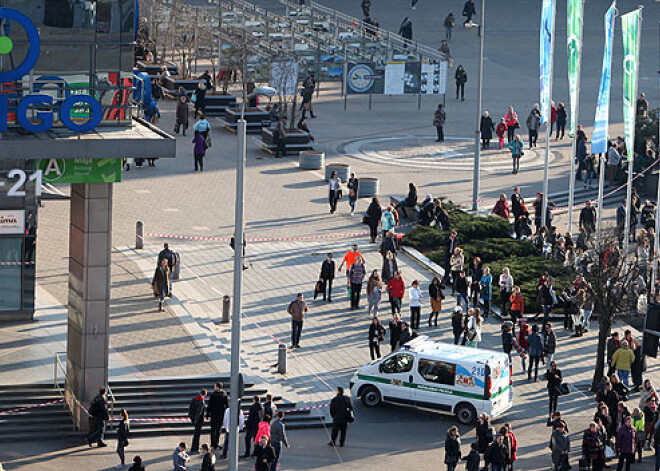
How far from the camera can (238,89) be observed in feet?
212

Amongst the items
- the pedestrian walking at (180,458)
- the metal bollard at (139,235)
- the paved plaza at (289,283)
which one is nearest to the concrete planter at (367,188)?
the paved plaza at (289,283)

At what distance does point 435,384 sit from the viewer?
3155cm

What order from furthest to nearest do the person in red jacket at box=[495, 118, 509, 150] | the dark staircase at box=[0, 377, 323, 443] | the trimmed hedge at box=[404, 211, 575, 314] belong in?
1. the person in red jacket at box=[495, 118, 509, 150]
2. the trimmed hedge at box=[404, 211, 575, 314]
3. the dark staircase at box=[0, 377, 323, 443]

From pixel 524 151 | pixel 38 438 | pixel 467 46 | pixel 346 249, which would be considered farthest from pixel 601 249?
pixel 467 46

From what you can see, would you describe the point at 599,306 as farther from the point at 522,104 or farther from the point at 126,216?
the point at 522,104

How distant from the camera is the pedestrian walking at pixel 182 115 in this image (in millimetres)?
54281

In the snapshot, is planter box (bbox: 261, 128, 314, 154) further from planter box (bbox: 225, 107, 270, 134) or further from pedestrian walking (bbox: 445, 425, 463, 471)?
pedestrian walking (bbox: 445, 425, 463, 471)

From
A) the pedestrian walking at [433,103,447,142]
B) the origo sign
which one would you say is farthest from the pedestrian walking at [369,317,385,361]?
the pedestrian walking at [433,103,447,142]

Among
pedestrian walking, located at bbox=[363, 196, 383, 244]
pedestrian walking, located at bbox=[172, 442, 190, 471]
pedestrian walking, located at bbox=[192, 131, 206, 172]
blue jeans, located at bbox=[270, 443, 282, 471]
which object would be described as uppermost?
pedestrian walking, located at bbox=[192, 131, 206, 172]

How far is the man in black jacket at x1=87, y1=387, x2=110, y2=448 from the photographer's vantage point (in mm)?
28891

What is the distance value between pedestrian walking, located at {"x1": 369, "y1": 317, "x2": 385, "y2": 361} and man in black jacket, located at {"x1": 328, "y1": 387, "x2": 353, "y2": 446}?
4364 mm

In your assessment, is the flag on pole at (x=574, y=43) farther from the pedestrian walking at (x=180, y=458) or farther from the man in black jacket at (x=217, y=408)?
the pedestrian walking at (x=180, y=458)

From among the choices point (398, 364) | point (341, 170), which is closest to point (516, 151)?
point (341, 170)

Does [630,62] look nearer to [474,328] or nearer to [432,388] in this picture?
[474,328]
